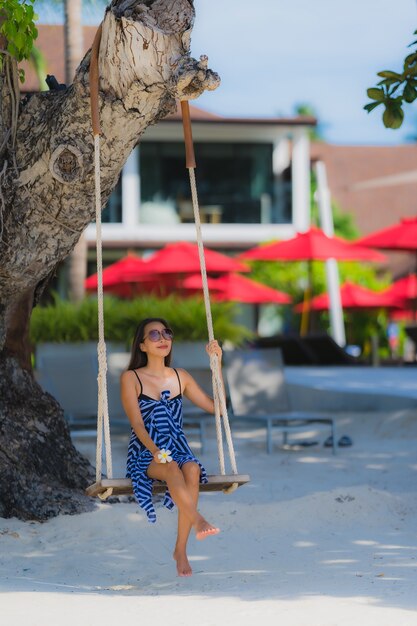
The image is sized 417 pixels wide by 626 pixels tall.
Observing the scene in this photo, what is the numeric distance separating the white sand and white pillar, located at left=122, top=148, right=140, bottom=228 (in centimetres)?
2267

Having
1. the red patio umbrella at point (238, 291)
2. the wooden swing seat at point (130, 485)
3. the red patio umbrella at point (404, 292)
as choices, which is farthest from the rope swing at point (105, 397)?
the red patio umbrella at point (404, 292)

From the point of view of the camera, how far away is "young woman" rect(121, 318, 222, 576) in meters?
5.75

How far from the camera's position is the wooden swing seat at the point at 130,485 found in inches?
216

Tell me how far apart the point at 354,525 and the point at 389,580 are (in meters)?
1.67

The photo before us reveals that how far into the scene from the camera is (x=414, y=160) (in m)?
48.4

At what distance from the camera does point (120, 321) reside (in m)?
12.8

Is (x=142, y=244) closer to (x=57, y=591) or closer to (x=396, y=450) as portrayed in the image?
(x=396, y=450)

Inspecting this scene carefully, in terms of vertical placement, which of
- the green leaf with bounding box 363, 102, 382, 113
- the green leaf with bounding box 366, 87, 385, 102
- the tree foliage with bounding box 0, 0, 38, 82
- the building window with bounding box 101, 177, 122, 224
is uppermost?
the building window with bounding box 101, 177, 122, 224

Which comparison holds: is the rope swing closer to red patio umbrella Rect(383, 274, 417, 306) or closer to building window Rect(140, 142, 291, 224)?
red patio umbrella Rect(383, 274, 417, 306)

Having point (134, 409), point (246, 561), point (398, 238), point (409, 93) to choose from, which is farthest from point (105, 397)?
point (398, 238)

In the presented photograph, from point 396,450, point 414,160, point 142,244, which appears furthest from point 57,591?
point 414,160

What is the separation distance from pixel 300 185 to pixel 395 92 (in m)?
24.1

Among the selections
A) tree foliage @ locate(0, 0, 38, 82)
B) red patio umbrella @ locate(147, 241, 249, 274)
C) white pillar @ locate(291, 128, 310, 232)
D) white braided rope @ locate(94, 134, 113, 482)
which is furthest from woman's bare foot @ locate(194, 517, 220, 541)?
white pillar @ locate(291, 128, 310, 232)

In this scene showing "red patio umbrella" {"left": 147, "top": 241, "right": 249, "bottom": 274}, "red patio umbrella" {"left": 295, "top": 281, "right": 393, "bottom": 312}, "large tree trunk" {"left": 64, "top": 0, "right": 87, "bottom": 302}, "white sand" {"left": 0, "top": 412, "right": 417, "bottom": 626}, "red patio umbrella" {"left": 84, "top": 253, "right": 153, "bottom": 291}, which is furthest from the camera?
"red patio umbrella" {"left": 295, "top": 281, "right": 393, "bottom": 312}
